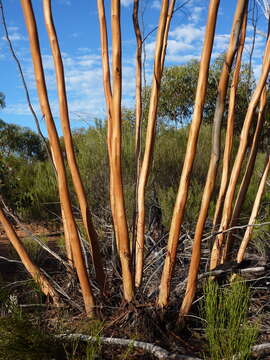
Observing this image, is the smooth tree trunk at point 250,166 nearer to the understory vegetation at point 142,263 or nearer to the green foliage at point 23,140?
the understory vegetation at point 142,263

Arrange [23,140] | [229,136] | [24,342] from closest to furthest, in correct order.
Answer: [24,342], [229,136], [23,140]

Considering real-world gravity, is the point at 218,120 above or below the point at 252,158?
above

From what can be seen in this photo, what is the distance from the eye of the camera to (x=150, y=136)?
201 cm

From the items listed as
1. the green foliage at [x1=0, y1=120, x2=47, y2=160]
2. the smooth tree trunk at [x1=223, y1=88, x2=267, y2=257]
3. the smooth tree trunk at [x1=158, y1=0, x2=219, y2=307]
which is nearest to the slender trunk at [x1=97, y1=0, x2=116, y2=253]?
the smooth tree trunk at [x1=158, y1=0, x2=219, y2=307]

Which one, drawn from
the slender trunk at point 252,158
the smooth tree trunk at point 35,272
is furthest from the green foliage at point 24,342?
the slender trunk at point 252,158

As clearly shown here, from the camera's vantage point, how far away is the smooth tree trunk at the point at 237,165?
1881mm

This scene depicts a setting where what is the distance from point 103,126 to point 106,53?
3.86 metres

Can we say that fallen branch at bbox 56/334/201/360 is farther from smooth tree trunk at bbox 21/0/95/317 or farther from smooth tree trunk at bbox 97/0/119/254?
smooth tree trunk at bbox 97/0/119/254

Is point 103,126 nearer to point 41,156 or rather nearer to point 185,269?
point 185,269

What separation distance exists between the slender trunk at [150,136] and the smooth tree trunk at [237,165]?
1.22ft

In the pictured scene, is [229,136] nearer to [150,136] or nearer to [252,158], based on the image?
[252,158]

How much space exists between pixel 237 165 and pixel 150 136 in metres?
0.41

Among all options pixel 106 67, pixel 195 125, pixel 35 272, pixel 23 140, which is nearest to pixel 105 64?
pixel 106 67

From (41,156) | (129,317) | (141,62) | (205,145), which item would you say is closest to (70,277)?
(129,317)
